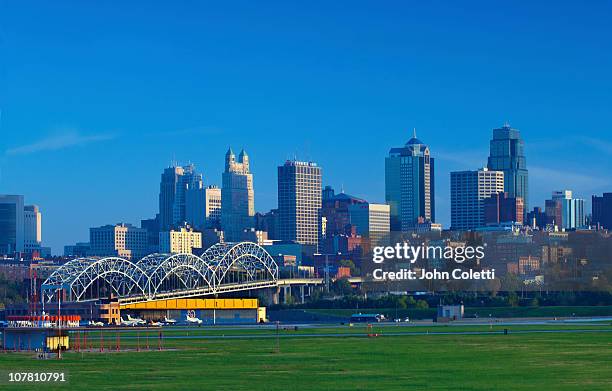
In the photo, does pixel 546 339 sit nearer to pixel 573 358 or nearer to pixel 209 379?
pixel 573 358

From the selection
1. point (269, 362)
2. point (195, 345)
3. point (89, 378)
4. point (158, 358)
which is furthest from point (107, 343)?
point (89, 378)

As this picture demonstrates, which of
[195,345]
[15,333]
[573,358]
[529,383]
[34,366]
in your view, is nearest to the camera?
[529,383]

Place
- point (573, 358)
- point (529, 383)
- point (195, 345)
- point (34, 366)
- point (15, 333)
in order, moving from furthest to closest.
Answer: point (195, 345)
point (15, 333)
point (573, 358)
point (34, 366)
point (529, 383)

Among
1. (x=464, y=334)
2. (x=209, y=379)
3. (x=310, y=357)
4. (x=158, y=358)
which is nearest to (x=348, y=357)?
(x=310, y=357)

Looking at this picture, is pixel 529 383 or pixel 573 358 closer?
pixel 529 383

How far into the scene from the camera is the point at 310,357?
302ft

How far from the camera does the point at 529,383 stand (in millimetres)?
71062

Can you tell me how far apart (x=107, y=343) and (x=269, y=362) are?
3561 centimetres

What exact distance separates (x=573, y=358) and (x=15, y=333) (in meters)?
41.4

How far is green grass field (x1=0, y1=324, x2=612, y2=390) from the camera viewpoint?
71.0 meters

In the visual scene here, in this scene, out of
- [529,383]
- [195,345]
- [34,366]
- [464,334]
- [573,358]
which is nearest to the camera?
[529,383]

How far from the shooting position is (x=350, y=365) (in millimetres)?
84375

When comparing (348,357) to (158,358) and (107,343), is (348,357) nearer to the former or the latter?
(158,358)

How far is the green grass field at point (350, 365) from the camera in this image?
71.0 m
